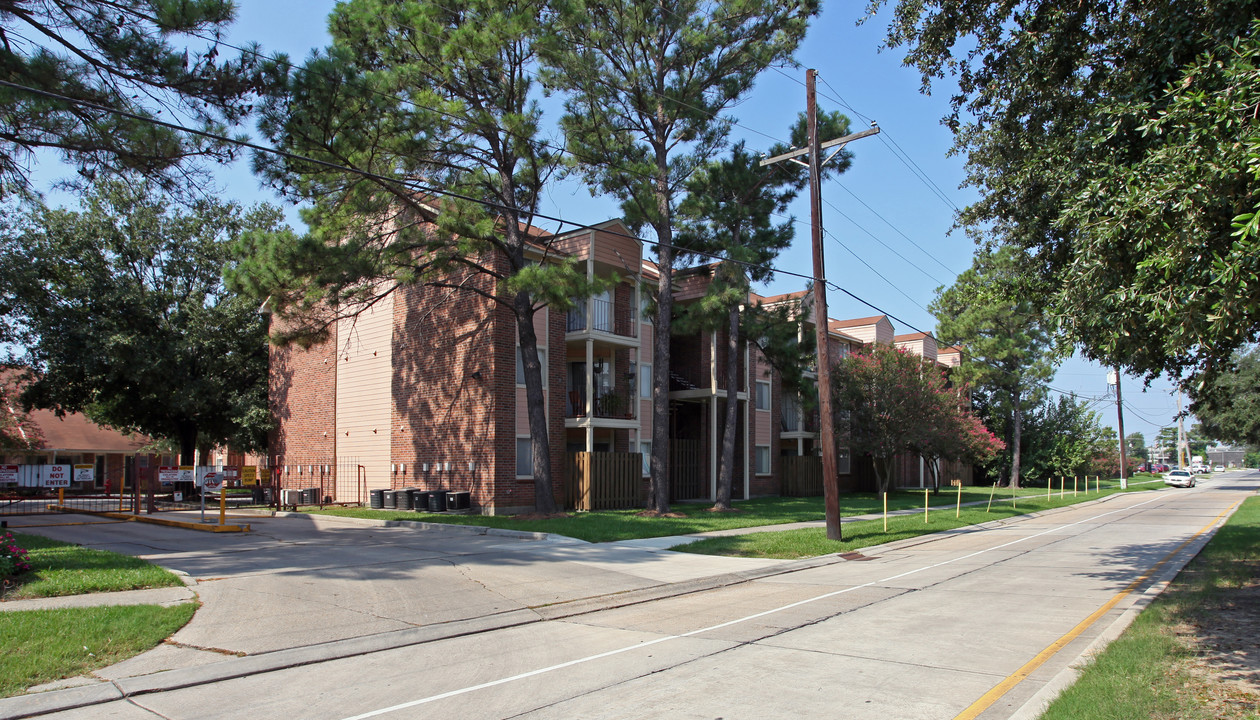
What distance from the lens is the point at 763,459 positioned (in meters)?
36.2

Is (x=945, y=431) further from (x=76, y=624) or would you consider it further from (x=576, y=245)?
(x=76, y=624)

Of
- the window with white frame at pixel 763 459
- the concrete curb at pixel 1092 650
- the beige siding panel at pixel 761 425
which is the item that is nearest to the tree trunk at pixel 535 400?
the concrete curb at pixel 1092 650

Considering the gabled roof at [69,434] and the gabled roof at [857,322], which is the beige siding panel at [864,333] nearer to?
the gabled roof at [857,322]

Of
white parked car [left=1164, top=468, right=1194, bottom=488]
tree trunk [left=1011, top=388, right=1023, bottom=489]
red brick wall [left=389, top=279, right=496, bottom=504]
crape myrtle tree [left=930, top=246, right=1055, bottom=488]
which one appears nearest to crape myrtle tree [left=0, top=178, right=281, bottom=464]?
red brick wall [left=389, top=279, right=496, bottom=504]

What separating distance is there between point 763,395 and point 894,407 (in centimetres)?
587

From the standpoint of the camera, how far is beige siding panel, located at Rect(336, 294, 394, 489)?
2717 cm

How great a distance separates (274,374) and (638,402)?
15547 mm

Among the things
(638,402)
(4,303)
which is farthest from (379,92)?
(4,303)

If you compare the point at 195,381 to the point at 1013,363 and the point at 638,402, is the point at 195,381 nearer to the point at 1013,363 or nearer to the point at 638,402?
the point at 638,402

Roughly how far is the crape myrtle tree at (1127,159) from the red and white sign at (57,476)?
27.8 meters

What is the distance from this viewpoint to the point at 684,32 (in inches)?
904

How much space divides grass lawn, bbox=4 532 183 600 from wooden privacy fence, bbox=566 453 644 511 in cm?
1380

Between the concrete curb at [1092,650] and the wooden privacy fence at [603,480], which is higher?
the wooden privacy fence at [603,480]

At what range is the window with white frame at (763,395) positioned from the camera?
3647 centimetres
